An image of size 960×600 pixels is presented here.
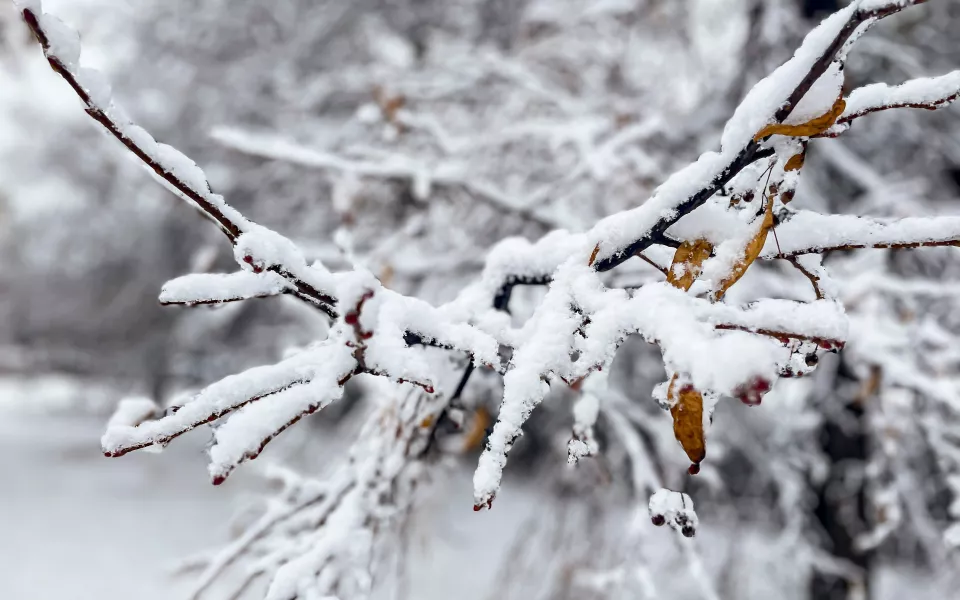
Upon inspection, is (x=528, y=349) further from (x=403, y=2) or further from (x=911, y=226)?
(x=403, y=2)

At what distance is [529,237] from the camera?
84.0 inches

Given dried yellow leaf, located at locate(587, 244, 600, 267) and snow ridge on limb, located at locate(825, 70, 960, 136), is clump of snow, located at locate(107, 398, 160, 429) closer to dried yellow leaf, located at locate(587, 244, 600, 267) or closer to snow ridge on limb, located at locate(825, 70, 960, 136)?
dried yellow leaf, located at locate(587, 244, 600, 267)

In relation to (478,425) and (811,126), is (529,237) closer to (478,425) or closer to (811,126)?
(478,425)

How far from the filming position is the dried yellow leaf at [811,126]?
0.48 m

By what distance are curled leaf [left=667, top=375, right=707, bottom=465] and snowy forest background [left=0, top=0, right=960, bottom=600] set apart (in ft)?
1.97

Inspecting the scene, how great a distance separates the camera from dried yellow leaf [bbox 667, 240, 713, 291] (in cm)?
53

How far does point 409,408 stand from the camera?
0.91m

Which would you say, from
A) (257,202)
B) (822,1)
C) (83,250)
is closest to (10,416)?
(83,250)

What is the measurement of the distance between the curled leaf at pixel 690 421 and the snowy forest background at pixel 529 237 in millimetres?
599

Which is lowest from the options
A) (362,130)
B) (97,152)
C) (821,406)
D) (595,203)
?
(821,406)

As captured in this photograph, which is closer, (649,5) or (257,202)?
(649,5)

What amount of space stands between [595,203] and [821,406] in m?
1.61

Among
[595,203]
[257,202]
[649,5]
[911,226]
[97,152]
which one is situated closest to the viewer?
[911,226]

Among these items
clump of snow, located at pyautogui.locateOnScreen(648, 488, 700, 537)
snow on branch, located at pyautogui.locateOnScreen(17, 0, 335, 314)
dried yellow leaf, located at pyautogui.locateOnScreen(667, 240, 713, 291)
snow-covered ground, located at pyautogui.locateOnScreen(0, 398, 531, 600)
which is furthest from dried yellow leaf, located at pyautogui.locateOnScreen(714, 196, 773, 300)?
snow-covered ground, located at pyautogui.locateOnScreen(0, 398, 531, 600)
